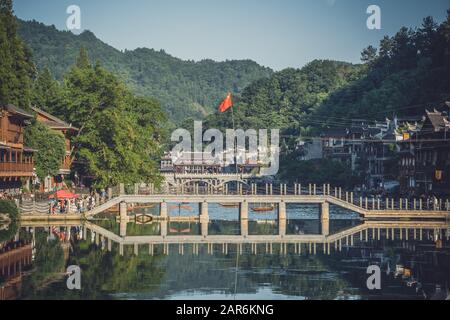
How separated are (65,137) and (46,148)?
6620mm

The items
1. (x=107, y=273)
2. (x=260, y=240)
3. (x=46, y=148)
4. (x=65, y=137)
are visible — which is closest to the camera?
(x=107, y=273)

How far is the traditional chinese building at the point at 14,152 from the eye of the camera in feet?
292

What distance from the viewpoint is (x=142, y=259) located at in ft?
213

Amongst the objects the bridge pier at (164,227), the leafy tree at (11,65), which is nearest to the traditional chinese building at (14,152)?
the leafy tree at (11,65)

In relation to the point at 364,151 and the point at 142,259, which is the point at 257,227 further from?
the point at 364,151

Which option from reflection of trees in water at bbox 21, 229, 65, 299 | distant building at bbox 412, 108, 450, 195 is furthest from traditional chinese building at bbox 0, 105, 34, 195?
distant building at bbox 412, 108, 450, 195

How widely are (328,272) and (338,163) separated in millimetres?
93143

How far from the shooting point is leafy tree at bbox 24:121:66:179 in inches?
4033

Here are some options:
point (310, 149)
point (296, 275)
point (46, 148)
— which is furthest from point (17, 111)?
point (310, 149)

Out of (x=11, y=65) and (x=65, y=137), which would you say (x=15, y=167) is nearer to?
(x=11, y=65)

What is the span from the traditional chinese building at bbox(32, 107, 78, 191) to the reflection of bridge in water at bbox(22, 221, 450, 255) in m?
21.4

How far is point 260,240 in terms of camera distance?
7812 cm

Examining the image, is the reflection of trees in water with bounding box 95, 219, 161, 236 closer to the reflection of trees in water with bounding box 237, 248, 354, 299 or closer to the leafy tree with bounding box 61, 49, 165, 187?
the leafy tree with bounding box 61, 49, 165, 187

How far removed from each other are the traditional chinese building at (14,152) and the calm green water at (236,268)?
398 inches
